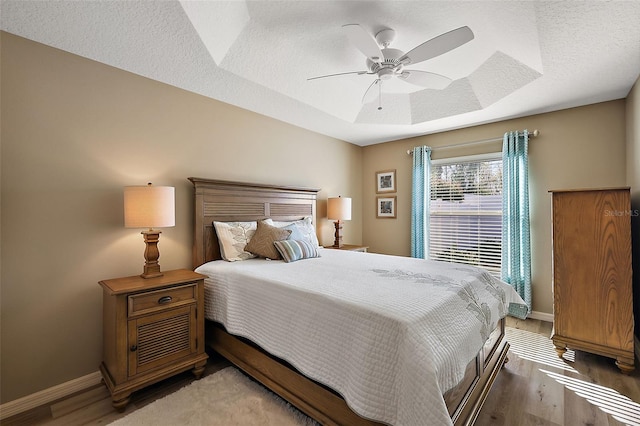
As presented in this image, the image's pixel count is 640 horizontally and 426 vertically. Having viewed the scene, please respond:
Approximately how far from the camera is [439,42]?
69.1 inches

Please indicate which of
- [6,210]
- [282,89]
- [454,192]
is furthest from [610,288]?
[6,210]

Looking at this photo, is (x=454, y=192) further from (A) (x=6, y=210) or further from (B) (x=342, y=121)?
(A) (x=6, y=210)

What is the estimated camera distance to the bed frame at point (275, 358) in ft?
5.04

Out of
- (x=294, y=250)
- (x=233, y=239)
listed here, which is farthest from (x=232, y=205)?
(x=294, y=250)

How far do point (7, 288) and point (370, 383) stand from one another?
2397 millimetres

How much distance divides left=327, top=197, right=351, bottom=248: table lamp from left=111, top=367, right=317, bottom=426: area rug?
7.77ft

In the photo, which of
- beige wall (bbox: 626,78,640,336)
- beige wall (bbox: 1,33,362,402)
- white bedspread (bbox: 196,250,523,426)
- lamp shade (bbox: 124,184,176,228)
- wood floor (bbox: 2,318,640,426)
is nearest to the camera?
white bedspread (bbox: 196,250,523,426)

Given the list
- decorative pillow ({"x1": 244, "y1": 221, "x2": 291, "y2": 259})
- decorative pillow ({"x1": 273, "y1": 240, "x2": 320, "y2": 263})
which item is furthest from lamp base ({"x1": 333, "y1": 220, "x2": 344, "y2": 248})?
decorative pillow ({"x1": 244, "y1": 221, "x2": 291, "y2": 259})

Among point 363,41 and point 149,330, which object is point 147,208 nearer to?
point 149,330

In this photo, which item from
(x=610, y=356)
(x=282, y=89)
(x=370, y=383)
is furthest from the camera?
(x=282, y=89)

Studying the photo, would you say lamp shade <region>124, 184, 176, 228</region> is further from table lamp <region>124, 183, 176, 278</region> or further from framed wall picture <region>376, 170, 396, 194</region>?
framed wall picture <region>376, 170, 396, 194</region>

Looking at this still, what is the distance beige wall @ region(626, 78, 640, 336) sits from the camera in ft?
8.25

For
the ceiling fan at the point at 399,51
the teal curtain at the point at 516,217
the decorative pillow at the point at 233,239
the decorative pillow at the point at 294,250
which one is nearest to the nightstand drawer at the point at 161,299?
the decorative pillow at the point at 233,239

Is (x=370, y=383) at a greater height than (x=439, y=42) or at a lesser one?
lesser
